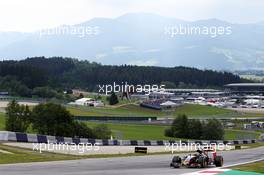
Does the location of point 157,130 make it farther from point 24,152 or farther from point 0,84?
point 0,84

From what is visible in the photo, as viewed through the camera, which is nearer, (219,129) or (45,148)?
(45,148)

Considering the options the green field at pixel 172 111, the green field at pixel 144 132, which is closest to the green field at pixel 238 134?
the green field at pixel 144 132

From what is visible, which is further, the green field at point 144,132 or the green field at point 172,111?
the green field at point 172,111

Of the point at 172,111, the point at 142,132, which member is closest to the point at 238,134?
the point at 142,132

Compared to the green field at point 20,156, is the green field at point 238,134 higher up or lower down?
lower down

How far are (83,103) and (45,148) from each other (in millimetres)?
96810

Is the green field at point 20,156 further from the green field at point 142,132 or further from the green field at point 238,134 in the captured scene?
the green field at point 238,134

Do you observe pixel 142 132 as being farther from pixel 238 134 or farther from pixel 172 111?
pixel 172 111

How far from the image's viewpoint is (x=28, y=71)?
6668 inches

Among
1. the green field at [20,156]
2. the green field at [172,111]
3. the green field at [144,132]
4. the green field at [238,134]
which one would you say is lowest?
the green field at [238,134]

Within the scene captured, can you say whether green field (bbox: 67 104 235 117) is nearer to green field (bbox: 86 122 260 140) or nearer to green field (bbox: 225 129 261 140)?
green field (bbox: 225 129 261 140)

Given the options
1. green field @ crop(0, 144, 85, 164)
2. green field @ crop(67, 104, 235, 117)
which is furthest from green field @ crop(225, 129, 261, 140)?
green field @ crop(0, 144, 85, 164)

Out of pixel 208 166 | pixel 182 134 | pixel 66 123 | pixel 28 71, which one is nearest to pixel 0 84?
pixel 28 71

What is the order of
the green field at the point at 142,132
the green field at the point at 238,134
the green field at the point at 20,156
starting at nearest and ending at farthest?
the green field at the point at 20,156
the green field at the point at 142,132
the green field at the point at 238,134
